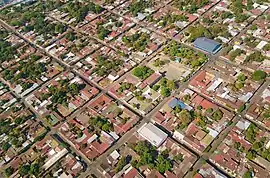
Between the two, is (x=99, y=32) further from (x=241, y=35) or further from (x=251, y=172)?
(x=251, y=172)

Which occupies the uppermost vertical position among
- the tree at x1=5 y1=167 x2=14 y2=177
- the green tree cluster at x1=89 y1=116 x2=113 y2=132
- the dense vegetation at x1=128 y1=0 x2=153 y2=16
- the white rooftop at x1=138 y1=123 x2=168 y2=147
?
the dense vegetation at x1=128 y1=0 x2=153 y2=16

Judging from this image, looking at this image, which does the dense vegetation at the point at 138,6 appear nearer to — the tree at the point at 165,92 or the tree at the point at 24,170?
the tree at the point at 165,92

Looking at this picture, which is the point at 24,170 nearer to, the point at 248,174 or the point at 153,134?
the point at 153,134

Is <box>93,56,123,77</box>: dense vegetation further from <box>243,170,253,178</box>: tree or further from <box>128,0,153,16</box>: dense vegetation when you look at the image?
<box>243,170,253,178</box>: tree

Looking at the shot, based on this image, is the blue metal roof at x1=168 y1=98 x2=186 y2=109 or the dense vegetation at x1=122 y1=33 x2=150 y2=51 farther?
the dense vegetation at x1=122 y1=33 x2=150 y2=51

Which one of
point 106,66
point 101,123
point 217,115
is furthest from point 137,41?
point 217,115

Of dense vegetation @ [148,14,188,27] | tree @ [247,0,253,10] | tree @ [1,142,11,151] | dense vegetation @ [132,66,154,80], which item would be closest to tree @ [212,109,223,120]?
dense vegetation @ [132,66,154,80]

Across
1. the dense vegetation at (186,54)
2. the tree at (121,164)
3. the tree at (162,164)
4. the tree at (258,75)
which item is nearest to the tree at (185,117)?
the tree at (162,164)

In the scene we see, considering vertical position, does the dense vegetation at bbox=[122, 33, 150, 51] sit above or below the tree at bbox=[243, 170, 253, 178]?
above

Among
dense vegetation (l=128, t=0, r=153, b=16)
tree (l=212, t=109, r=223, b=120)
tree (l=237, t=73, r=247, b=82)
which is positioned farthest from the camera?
dense vegetation (l=128, t=0, r=153, b=16)
